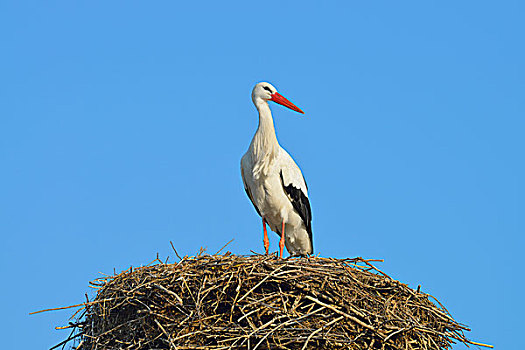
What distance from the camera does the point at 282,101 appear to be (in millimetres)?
7762

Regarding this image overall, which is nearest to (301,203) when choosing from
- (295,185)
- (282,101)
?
(295,185)

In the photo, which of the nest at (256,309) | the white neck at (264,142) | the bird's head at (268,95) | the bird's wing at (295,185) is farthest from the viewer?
the bird's head at (268,95)

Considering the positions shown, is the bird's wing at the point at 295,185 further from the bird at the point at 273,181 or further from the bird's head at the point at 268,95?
the bird's head at the point at 268,95

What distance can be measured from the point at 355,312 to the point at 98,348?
1846mm

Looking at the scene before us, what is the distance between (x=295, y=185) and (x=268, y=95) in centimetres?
97

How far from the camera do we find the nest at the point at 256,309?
5.03 m

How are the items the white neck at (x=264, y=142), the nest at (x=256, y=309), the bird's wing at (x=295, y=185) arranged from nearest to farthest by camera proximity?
1. the nest at (x=256, y=309)
2. the white neck at (x=264, y=142)
3. the bird's wing at (x=295, y=185)

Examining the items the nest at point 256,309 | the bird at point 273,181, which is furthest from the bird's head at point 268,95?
the nest at point 256,309

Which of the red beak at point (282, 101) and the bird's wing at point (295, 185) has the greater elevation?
the red beak at point (282, 101)

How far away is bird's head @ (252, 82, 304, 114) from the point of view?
7.70 meters

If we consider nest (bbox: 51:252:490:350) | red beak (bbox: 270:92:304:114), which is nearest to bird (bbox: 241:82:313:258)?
red beak (bbox: 270:92:304:114)

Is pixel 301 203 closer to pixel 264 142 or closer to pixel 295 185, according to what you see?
pixel 295 185

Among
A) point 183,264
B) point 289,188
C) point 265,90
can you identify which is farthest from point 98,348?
point 265,90

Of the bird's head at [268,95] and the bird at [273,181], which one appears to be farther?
the bird's head at [268,95]
